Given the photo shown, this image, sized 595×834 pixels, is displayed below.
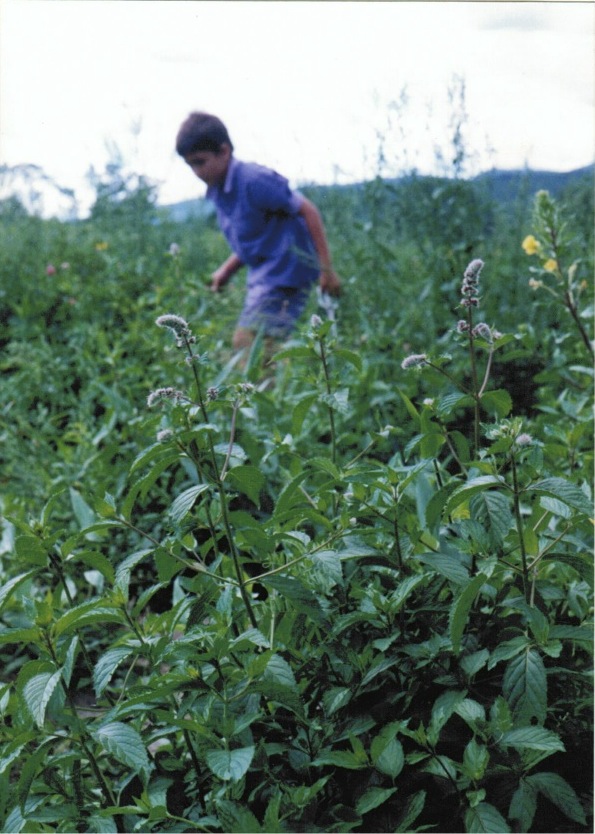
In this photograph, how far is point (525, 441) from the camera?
3.78ft

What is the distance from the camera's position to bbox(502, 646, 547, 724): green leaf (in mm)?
1169

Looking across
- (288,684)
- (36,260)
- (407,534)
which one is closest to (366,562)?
(407,534)

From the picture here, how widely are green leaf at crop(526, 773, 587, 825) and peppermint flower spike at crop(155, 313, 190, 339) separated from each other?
2.74ft

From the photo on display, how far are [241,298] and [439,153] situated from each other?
1.35 metres

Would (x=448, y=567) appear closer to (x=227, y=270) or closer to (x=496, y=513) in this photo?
(x=496, y=513)

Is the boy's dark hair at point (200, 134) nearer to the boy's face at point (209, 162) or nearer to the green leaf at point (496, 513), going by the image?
the boy's face at point (209, 162)

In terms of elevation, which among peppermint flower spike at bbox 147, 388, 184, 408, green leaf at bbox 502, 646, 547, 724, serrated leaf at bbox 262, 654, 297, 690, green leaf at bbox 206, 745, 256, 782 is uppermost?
peppermint flower spike at bbox 147, 388, 184, 408

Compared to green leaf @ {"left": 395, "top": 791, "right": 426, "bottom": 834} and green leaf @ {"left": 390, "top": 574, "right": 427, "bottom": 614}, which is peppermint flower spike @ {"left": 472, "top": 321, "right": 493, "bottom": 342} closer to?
green leaf @ {"left": 390, "top": 574, "right": 427, "bottom": 614}

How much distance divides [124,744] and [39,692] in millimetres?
146

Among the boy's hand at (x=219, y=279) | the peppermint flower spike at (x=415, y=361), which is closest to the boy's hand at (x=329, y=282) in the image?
the boy's hand at (x=219, y=279)

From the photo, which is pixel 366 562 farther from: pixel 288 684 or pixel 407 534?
pixel 288 684

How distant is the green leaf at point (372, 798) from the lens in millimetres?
1181

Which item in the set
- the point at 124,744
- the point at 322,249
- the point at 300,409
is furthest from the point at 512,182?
the point at 124,744

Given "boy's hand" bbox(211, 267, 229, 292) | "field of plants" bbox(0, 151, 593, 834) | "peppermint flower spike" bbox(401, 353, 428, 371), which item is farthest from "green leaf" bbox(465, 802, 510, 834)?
"boy's hand" bbox(211, 267, 229, 292)
